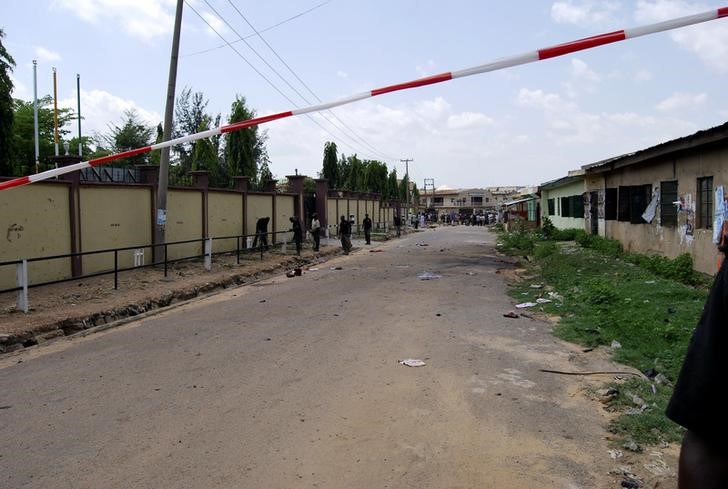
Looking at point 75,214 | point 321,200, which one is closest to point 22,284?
point 75,214

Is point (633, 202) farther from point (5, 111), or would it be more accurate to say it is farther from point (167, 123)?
point (5, 111)

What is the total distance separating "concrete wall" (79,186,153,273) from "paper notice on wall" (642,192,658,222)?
44.2 feet

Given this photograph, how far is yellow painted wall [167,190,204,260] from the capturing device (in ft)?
57.1

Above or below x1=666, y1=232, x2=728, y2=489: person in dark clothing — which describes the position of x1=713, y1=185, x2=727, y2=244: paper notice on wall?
above

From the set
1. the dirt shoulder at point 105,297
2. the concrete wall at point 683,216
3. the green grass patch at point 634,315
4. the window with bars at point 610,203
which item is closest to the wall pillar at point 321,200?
the dirt shoulder at point 105,297

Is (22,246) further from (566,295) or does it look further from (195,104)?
(195,104)

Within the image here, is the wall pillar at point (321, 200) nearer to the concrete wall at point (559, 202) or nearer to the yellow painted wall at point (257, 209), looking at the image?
the yellow painted wall at point (257, 209)

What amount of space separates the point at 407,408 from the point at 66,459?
8.78 ft

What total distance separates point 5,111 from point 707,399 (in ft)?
88.6

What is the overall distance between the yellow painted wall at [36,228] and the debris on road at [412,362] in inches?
349

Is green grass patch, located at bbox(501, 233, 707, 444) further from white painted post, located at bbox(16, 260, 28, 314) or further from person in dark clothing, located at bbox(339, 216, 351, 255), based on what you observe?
person in dark clothing, located at bbox(339, 216, 351, 255)

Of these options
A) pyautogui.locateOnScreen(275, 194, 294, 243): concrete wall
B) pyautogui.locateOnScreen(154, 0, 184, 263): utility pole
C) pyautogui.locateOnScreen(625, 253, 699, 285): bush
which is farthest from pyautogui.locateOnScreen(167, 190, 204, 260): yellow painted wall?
pyautogui.locateOnScreen(625, 253, 699, 285): bush

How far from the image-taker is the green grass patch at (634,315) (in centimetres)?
487

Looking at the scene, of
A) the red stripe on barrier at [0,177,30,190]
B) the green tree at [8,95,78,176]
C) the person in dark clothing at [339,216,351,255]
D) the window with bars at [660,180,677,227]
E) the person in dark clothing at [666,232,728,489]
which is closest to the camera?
the person in dark clothing at [666,232,728,489]
